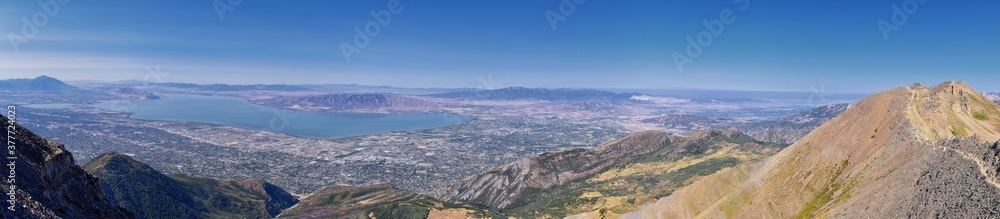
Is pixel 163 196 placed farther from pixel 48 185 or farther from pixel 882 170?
pixel 882 170

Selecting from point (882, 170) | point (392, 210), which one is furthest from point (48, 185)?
point (392, 210)

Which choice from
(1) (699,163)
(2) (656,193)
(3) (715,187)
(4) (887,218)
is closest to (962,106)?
(3) (715,187)

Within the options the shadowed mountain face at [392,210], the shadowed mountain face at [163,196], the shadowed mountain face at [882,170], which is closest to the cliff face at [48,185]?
the shadowed mountain face at [882,170]

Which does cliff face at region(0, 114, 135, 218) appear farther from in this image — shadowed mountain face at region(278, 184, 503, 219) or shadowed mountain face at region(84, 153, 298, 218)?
shadowed mountain face at region(84, 153, 298, 218)

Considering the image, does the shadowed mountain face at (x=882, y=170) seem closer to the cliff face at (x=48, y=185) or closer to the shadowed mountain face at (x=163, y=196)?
the cliff face at (x=48, y=185)

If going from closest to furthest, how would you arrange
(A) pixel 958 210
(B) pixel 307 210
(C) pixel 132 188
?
Result: (A) pixel 958 210 < (C) pixel 132 188 < (B) pixel 307 210

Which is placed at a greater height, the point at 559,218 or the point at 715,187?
the point at 715,187

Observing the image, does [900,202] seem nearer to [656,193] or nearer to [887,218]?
[887,218]
